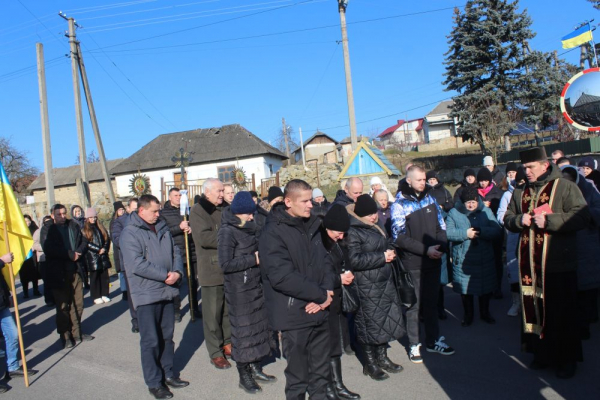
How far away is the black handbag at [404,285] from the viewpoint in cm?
502

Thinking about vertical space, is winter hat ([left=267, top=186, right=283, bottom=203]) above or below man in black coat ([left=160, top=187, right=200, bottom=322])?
above

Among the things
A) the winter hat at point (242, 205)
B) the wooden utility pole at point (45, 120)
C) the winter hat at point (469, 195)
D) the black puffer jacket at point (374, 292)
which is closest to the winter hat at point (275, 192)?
the winter hat at point (242, 205)

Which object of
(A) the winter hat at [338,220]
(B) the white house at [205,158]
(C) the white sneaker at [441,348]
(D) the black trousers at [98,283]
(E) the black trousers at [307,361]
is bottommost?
(C) the white sneaker at [441,348]

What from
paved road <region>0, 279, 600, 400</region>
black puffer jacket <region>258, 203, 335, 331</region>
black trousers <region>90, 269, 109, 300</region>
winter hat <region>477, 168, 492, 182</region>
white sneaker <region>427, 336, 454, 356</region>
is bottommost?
paved road <region>0, 279, 600, 400</region>

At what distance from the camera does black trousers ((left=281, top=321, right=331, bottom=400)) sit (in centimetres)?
378

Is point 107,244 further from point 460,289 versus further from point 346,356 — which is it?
point 460,289

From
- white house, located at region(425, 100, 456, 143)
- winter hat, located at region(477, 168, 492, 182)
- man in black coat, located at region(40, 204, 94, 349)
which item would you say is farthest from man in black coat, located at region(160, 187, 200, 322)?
white house, located at region(425, 100, 456, 143)

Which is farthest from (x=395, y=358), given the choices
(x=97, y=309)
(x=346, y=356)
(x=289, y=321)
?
(x=97, y=309)

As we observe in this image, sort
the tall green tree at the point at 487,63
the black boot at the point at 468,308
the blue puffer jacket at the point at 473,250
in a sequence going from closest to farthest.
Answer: the blue puffer jacket at the point at 473,250, the black boot at the point at 468,308, the tall green tree at the point at 487,63

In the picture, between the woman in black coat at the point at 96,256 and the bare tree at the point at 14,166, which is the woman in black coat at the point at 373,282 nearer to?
the woman in black coat at the point at 96,256

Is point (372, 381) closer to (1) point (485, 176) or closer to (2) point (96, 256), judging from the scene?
(1) point (485, 176)

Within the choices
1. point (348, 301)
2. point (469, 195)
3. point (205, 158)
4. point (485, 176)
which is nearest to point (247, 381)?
point (348, 301)

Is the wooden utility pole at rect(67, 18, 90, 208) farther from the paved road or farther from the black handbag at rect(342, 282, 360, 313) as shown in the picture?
the black handbag at rect(342, 282, 360, 313)

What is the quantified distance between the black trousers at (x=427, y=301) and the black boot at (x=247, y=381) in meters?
1.77
